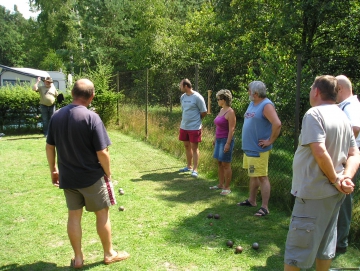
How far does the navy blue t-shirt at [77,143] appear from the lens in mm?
3176

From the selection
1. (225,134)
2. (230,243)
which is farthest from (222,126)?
(230,243)

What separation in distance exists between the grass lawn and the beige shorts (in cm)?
64

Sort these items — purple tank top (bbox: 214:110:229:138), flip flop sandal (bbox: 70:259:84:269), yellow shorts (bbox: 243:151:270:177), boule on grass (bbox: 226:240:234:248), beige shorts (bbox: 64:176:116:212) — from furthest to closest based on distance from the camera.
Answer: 1. purple tank top (bbox: 214:110:229:138)
2. yellow shorts (bbox: 243:151:270:177)
3. boule on grass (bbox: 226:240:234:248)
4. flip flop sandal (bbox: 70:259:84:269)
5. beige shorts (bbox: 64:176:116:212)

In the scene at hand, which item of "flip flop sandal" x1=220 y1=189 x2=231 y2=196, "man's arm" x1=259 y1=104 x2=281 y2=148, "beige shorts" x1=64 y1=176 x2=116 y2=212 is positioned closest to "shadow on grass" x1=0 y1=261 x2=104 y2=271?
"beige shorts" x1=64 y1=176 x2=116 y2=212

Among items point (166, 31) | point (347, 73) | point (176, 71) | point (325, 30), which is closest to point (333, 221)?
point (347, 73)

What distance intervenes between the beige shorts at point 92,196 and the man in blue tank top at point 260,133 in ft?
7.13

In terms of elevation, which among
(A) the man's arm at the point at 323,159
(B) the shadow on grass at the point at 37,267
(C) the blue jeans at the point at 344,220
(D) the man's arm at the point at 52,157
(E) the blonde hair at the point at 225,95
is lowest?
(B) the shadow on grass at the point at 37,267

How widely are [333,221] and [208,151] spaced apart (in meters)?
5.06

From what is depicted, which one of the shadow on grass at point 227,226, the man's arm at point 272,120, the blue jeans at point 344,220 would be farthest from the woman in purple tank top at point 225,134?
the blue jeans at point 344,220

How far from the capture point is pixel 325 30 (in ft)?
29.6

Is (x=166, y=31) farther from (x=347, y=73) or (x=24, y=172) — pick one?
(x=347, y=73)

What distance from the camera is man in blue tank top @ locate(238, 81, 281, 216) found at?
4586mm

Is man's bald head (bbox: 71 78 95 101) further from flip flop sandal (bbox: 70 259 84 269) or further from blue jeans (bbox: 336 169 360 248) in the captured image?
blue jeans (bbox: 336 169 360 248)

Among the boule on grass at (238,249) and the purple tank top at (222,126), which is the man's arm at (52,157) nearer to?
the boule on grass at (238,249)
